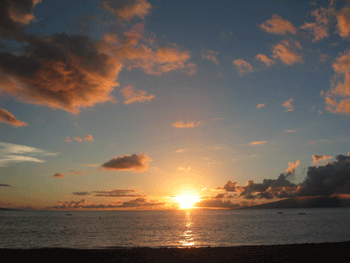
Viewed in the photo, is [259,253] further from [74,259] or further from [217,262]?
[74,259]

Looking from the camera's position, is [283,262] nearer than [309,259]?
Yes

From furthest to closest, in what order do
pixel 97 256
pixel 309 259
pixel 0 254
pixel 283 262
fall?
pixel 0 254 → pixel 97 256 → pixel 309 259 → pixel 283 262

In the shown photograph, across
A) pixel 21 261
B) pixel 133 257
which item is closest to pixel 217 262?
pixel 133 257

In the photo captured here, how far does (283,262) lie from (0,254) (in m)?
30.1

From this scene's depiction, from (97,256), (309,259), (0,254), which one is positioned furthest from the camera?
(0,254)

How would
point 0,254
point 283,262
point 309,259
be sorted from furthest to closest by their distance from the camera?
1. point 0,254
2. point 309,259
3. point 283,262

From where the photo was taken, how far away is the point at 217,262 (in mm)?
22391

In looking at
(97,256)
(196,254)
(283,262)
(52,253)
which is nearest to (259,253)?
(283,262)

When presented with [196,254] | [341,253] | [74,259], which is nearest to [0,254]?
[74,259]

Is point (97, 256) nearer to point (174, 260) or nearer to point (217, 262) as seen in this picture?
point (174, 260)

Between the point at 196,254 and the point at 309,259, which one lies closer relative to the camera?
the point at 309,259

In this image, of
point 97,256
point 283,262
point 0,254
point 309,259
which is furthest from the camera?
point 0,254

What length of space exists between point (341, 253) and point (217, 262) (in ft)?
50.2

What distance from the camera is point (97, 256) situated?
26.2m
